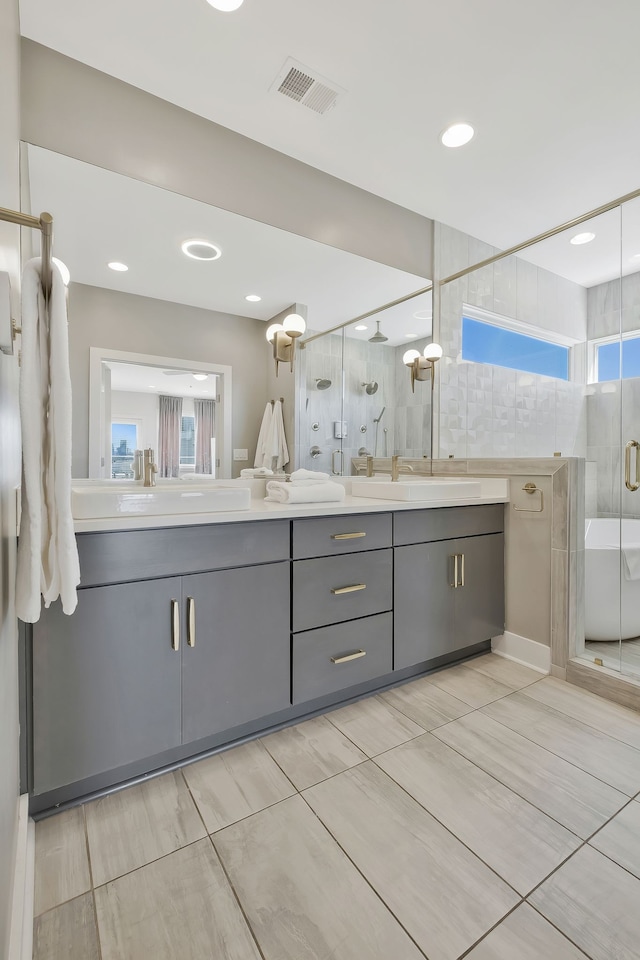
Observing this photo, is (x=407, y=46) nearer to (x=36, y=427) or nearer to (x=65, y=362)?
(x=65, y=362)

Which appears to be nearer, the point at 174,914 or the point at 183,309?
the point at 174,914

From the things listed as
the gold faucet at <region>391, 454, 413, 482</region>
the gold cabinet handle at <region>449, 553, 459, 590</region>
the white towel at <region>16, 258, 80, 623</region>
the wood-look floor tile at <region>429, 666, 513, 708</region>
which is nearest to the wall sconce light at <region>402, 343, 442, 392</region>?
the gold faucet at <region>391, 454, 413, 482</region>

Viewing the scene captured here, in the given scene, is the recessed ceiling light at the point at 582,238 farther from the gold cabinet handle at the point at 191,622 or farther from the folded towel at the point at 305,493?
the gold cabinet handle at the point at 191,622

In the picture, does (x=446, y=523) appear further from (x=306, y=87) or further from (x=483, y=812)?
(x=306, y=87)

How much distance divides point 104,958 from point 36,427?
1081 millimetres

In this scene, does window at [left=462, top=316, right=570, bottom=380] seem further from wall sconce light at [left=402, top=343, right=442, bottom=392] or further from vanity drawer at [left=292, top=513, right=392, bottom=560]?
vanity drawer at [left=292, top=513, right=392, bottom=560]

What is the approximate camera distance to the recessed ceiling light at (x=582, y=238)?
89.4 inches

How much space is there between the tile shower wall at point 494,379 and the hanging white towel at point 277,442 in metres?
1.17

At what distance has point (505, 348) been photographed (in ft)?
10.1

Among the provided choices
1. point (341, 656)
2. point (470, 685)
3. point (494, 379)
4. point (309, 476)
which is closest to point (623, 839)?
point (470, 685)

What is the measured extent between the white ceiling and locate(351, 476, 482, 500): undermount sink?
1661mm

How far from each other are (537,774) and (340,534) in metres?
1.01

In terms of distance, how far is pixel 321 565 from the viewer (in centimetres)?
169

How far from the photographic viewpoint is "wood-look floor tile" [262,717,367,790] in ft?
4.68
